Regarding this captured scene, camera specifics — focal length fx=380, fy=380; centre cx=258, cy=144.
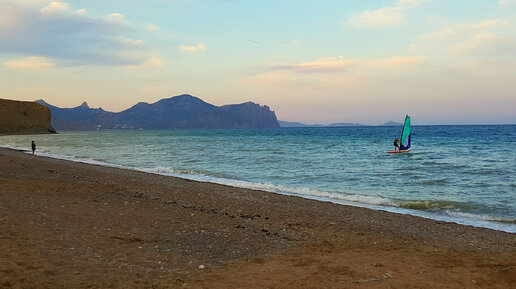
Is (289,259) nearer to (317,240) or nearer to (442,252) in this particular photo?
(317,240)

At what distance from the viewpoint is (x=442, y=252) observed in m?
9.03

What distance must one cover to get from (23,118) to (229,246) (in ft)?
585

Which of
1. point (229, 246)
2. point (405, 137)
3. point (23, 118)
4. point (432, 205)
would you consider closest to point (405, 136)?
point (405, 137)

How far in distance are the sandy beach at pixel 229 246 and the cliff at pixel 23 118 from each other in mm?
163609

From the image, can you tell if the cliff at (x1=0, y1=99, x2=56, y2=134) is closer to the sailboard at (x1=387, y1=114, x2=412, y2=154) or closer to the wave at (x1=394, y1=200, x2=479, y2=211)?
the sailboard at (x1=387, y1=114, x2=412, y2=154)

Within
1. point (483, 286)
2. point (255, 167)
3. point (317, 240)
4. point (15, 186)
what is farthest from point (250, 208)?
point (255, 167)

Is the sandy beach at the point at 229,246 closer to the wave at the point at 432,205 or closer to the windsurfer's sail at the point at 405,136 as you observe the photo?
A: the wave at the point at 432,205

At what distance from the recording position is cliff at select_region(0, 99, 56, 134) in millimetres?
151000

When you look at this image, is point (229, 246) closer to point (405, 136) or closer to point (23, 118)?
point (405, 136)

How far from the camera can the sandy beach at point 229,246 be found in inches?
269

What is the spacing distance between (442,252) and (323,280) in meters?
3.81

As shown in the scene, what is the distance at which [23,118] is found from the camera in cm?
15812

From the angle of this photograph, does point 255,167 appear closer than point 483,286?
No

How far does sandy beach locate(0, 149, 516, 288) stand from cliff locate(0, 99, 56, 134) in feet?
537
